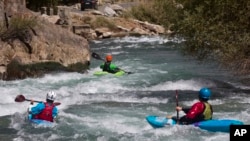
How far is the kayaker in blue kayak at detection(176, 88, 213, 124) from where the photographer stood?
10.3 metres

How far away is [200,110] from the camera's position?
1034 centimetres

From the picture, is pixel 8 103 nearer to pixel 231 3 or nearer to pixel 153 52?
pixel 231 3

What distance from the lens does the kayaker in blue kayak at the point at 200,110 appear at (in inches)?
405

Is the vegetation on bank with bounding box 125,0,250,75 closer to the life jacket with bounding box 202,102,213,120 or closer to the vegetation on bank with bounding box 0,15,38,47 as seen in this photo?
the life jacket with bounding box 202,102,213,120

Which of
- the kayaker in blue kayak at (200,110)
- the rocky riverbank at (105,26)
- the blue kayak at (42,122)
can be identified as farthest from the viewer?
the rocky riverbank at (105,26)

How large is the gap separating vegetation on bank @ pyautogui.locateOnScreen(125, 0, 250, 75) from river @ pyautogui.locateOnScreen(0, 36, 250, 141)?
1104 millimetres

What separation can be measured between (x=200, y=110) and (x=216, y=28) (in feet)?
13.2

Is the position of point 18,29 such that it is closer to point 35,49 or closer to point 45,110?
point 35,49

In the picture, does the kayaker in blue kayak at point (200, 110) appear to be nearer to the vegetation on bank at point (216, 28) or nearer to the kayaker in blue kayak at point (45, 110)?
the kayaker in blue kayak at point (45, 110)

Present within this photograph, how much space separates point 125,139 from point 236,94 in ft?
17.1

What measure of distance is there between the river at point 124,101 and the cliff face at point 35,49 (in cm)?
53

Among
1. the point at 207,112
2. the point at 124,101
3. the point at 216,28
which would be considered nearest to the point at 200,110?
the point at 207,112

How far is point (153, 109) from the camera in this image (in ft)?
41.4

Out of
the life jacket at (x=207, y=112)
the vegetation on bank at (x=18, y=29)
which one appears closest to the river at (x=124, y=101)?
the life jacket at (x=207, y=112)
